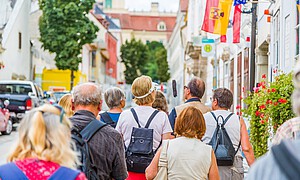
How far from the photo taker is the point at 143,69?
4178 inches

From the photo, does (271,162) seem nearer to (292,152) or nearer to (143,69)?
(292,152)

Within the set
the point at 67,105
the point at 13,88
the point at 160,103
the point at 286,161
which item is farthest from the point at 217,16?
the point at 286,161

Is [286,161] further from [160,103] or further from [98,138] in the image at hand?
[160,103]

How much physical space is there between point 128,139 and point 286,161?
490 cm

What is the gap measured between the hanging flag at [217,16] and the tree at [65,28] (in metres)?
32.9

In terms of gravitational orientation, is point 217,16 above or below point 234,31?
above

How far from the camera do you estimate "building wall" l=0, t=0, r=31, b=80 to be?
39.4m

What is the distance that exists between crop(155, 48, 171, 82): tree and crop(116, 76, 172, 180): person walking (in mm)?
101505

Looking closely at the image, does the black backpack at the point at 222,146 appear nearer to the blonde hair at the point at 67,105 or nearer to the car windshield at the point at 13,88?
the blonde hair at the point at 67,105

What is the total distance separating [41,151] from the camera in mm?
3561

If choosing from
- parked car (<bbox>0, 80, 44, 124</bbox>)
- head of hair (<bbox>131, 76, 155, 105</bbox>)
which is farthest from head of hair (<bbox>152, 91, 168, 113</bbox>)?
parked car (<bbox>0, 80, 44, 124</bbox>)

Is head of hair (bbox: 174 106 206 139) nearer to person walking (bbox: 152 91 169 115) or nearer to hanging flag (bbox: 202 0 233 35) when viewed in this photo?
person walking (bbox: 152 91 169 115)

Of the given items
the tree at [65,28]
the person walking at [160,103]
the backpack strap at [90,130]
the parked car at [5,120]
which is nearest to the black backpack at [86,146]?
the backpack strap at [90,130]

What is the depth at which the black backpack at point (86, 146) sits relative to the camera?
5.16 m
